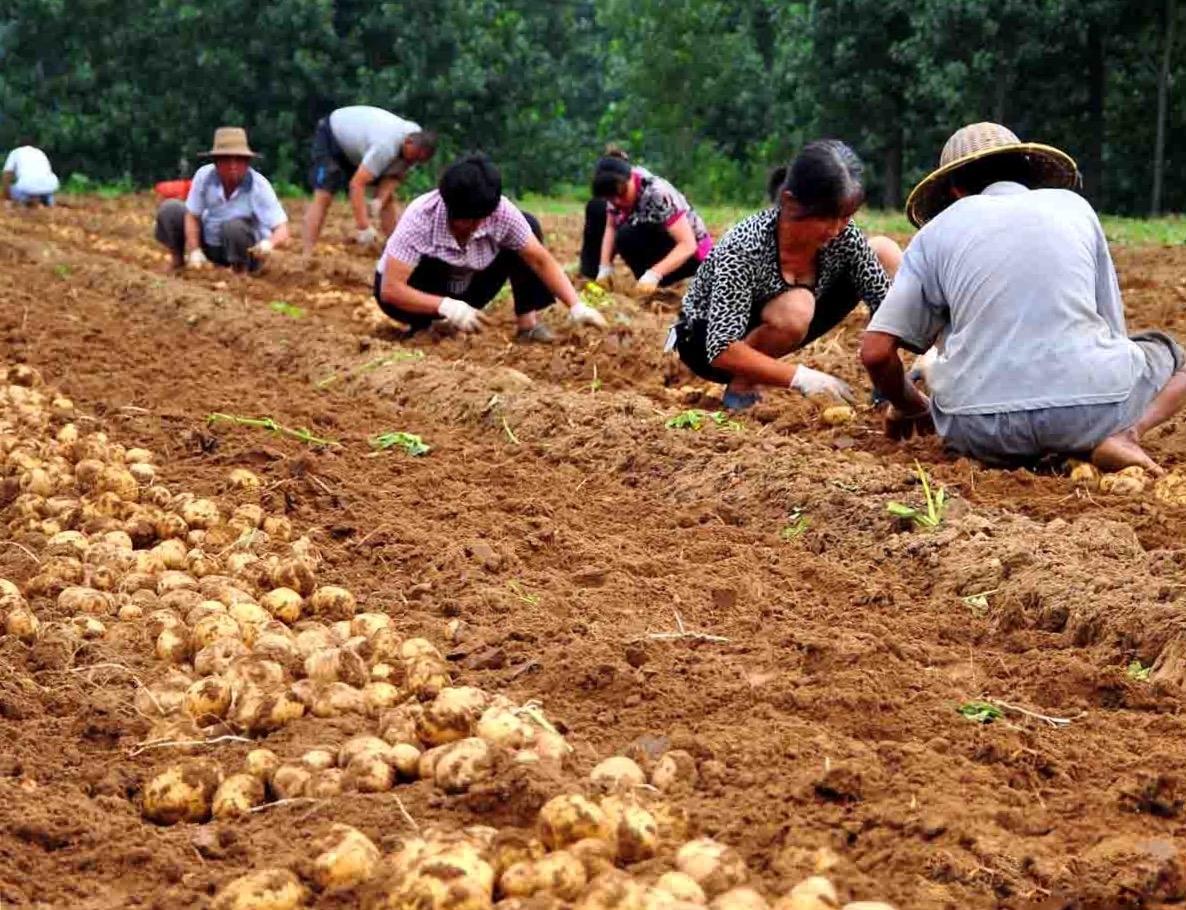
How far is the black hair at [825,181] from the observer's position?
5.41 m

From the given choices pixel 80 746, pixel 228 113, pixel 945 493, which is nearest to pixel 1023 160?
pixel 945 493

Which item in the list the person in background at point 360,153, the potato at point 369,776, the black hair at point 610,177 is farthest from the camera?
the person in background at point 360,153

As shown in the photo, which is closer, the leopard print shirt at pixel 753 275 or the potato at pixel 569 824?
the potato at pixel 569 824

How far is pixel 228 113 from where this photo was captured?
2781cm

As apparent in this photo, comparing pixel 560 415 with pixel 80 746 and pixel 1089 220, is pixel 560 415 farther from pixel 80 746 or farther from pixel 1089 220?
pixel 80 746

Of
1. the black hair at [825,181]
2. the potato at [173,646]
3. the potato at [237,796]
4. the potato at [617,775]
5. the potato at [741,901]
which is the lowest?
the potato at [173,646]

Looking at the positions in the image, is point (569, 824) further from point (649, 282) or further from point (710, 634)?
point (649, 282)

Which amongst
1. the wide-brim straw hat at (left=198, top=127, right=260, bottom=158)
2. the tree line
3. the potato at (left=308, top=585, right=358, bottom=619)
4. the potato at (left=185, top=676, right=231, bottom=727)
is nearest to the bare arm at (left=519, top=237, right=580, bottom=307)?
the wide-brim straw hat at (left=198, top=127, right=260, bottom=158)

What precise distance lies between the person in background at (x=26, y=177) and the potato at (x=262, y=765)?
1646cm

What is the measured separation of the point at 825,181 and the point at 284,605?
252cm

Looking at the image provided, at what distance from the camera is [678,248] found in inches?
392

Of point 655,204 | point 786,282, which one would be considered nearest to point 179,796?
point 786,282

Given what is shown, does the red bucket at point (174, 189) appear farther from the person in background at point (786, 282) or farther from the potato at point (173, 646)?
the potato at point (173, 646)

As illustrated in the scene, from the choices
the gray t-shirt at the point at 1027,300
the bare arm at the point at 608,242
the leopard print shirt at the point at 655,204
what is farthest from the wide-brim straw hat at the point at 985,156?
the bare arm at the point at 608,242
